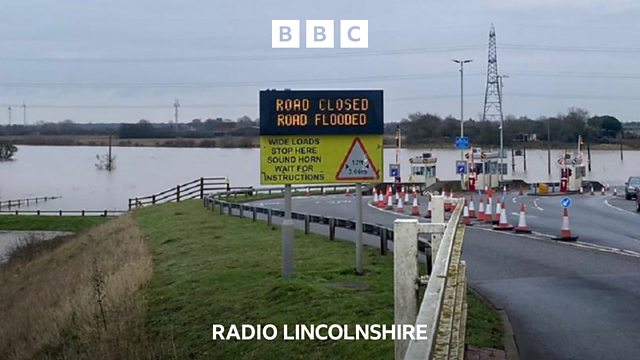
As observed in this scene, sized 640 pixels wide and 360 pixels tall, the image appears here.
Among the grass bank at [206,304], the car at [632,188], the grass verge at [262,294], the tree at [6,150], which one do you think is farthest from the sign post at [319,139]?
the tree at [6,150]

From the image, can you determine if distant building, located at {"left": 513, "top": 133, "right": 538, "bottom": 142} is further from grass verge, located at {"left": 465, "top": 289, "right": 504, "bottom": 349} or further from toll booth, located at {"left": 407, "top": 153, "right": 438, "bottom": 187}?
grass verge, located at {"left": 465, "top": 289, "right": 504, "bottom": 349}

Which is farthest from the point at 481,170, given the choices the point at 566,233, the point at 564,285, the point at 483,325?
the point at 483,325

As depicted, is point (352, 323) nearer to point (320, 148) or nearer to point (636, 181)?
point (320, 148)

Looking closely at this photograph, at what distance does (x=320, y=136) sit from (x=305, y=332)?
4.53 metres

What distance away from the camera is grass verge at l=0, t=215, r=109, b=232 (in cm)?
5472

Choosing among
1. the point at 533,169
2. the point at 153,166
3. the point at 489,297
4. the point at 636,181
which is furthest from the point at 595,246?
the point at 533,169

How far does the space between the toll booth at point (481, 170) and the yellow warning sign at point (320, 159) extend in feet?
133

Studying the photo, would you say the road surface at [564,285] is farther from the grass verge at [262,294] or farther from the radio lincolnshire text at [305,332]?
the grass verge at [262,294]

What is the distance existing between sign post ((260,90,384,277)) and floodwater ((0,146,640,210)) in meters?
37.1

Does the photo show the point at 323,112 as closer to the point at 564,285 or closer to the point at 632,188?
the point at 564,285

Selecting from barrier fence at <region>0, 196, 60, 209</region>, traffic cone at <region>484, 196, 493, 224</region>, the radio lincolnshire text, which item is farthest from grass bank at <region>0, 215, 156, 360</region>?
barrier fence at <region>0, 196, 60, 209</region>

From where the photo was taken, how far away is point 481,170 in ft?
189

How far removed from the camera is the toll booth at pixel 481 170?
55406 millimetres

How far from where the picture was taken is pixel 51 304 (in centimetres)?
1852
